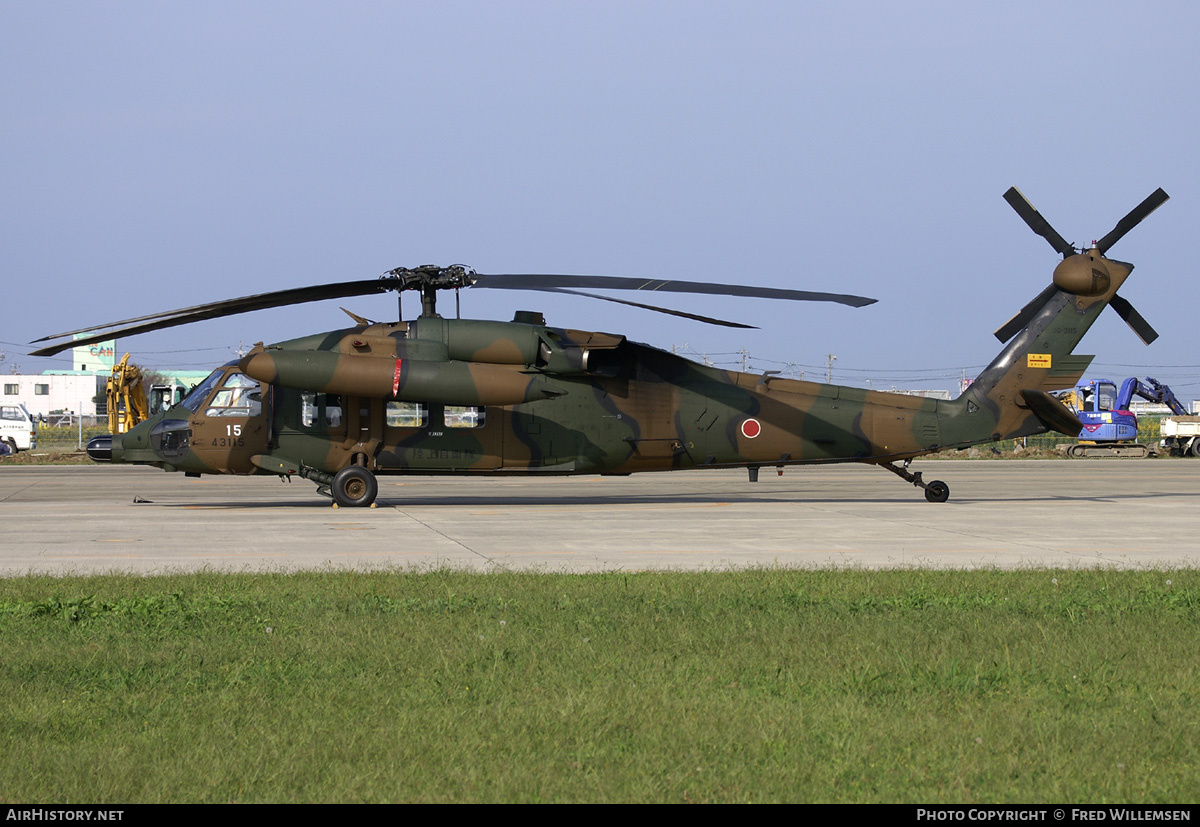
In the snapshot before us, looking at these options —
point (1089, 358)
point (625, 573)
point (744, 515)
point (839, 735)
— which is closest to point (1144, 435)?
point (1089, 358)

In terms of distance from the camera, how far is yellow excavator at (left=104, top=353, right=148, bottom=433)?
1894 inches

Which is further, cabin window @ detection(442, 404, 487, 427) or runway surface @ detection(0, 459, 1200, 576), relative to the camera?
cabin window @ detection(442, 404, 487, 427)

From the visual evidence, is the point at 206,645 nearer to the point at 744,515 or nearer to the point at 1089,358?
the point at 744,515

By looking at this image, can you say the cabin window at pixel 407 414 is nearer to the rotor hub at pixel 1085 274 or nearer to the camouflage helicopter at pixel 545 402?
the camouflage helicopter at pixel 545 402

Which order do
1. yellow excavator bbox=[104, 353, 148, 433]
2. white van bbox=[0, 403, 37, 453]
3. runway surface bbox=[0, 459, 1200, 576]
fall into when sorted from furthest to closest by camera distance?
1. white van bbox=[0, 403, 37, 453]
2. yellow excavator bbox=[104, 353, 148, 433]
3. runway surface bbox=[0, 459, 1200, 576]

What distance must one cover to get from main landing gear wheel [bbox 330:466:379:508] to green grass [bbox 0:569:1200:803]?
10.1 metres

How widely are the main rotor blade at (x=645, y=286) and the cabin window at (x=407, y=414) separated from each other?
2.93 m

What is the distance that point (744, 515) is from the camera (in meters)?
19.8

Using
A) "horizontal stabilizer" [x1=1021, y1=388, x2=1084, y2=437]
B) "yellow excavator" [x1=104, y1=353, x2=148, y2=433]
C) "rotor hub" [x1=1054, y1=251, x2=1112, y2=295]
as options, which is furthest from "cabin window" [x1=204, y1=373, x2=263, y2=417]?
"yellow excavator" [x1=104, y1=353, x2=148, y2=433]

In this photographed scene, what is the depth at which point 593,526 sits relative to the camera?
17562mm

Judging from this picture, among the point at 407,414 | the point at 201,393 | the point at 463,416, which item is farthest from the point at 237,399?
the point at 463,416

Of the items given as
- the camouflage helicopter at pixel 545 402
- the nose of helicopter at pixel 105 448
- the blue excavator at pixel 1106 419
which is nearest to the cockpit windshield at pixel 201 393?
the camouflage helicopter at pixel 545 402

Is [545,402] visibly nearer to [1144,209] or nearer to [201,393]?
[201,393]

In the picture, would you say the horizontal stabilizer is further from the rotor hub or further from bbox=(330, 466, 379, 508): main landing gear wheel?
bbox=(330, 466, 379, 508): main landing gear wheel
